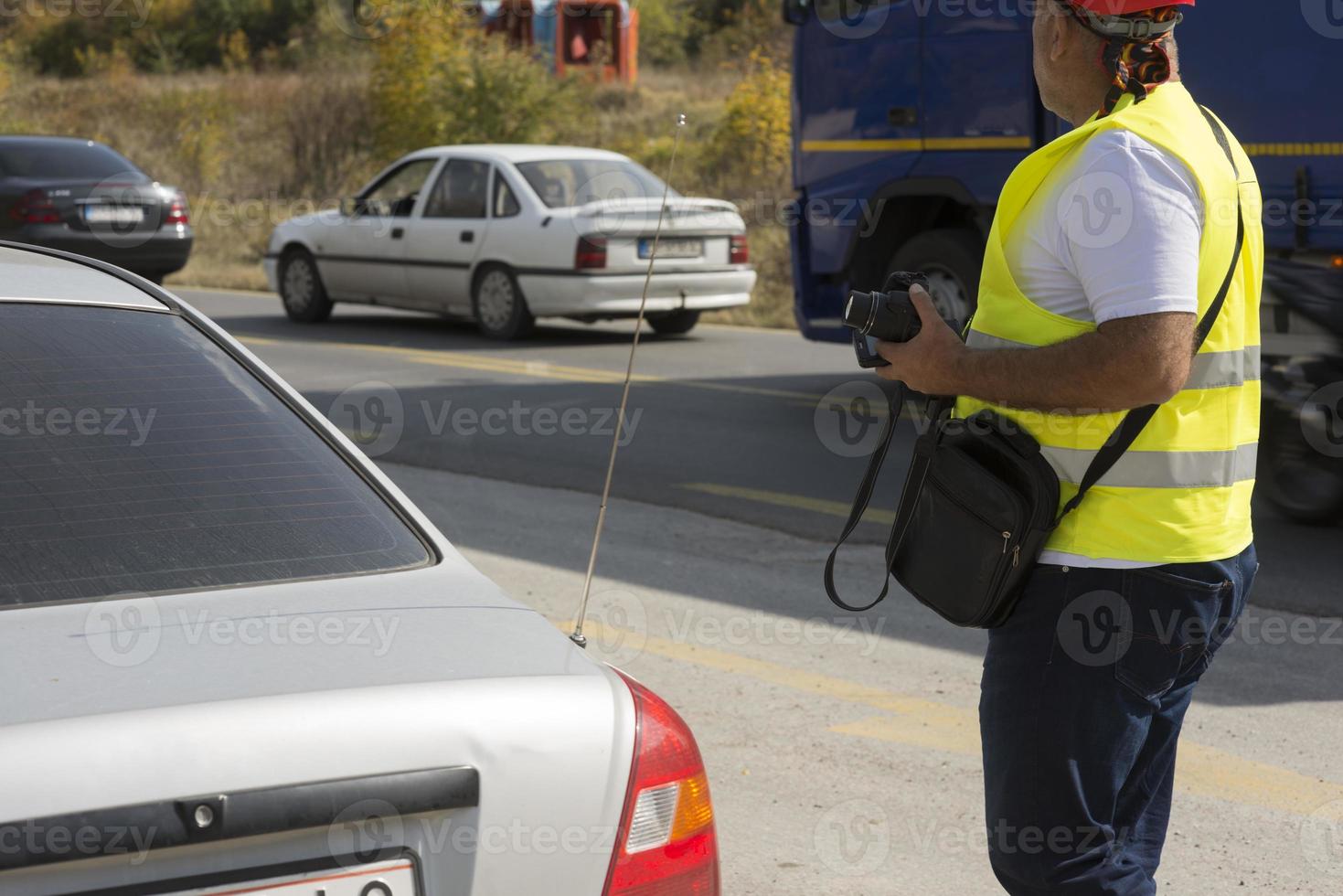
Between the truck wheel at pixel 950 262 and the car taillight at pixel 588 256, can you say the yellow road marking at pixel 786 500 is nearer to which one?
the truck wheel at pixel 950 262

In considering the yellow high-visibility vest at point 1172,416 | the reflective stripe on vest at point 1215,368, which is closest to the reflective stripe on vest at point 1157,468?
the yellow high-visibility vest at point 1172,416

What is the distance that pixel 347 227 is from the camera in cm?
1575

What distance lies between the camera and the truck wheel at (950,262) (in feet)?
33.7

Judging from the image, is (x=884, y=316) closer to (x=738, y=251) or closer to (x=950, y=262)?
(x=950, y=262)

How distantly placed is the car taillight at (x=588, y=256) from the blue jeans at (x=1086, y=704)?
11525 mm

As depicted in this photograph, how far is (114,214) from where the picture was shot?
18188mm

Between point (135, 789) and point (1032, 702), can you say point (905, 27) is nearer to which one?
point (1032, 702)

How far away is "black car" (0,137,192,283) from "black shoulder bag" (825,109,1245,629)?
15989 mm

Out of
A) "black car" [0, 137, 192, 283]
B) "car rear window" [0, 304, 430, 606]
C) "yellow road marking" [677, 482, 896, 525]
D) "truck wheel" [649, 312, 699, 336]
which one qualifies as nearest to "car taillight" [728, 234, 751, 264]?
"truck wheel" [649, 312, 699, 336]

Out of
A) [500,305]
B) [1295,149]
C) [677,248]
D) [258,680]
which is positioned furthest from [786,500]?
[500,305]

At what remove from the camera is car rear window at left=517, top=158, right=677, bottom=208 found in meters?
14.5

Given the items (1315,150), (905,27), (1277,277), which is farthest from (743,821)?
(905,27)

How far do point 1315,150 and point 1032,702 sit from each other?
6585mm

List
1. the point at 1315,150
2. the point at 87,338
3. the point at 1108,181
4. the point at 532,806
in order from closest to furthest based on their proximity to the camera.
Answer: the point at 532,806
the point at 1108,181
the point at 87,338
the point at 1315,150
